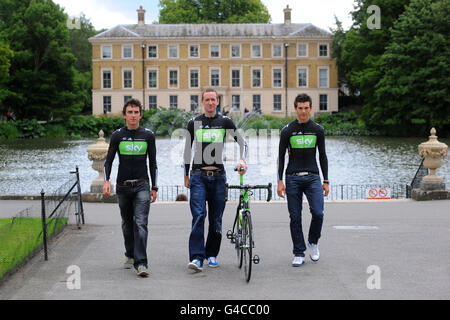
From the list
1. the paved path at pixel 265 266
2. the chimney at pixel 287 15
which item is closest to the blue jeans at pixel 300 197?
the paved path at pixel 265 266

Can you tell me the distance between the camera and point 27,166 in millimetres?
29922

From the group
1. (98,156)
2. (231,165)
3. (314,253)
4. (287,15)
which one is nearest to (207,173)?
(314,253)

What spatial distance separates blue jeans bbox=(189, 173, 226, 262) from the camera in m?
7.64

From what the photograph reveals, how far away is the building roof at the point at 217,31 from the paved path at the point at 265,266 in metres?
63.8

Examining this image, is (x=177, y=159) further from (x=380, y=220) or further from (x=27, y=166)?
(x=380, y=220)

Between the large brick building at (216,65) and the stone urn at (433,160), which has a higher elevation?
the large brick building at (216,65)

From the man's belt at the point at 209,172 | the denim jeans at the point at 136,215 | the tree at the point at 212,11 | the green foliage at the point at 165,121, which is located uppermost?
the tree at the point at 212,11

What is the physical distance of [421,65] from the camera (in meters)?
51.0

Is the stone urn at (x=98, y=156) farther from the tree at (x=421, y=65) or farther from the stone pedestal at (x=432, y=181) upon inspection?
the tree at (x=421, y=65)

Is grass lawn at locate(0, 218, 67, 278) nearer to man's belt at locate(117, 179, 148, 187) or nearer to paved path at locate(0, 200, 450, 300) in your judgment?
paved path at locate(0, 200, 450, 300)

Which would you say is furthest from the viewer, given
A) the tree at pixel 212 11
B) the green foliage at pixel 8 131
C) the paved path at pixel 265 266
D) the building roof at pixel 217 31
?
the tree at pixel 212 11

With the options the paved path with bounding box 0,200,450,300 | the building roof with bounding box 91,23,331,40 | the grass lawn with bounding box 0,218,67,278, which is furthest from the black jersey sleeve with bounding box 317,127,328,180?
the building roof with bounding box 91,23,331,40

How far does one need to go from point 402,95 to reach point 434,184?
3769cm

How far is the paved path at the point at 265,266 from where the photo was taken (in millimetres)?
6598
